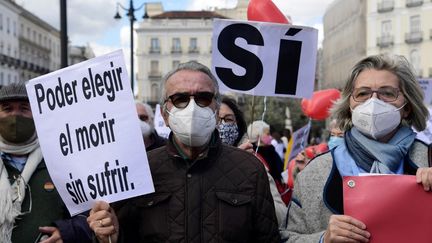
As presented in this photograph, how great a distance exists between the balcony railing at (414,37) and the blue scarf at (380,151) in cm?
5291

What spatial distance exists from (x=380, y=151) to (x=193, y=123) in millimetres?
822

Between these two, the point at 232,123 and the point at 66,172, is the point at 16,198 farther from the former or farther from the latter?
the point at 232,123

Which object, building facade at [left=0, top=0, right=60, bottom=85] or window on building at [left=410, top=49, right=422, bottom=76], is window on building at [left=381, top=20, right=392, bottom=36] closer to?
window on building at [left=410, top=49, right=422, bottom=76]

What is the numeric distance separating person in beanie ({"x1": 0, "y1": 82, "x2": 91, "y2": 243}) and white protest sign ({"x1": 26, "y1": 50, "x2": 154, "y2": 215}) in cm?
34

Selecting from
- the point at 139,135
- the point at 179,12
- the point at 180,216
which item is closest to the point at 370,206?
the point at 180,216

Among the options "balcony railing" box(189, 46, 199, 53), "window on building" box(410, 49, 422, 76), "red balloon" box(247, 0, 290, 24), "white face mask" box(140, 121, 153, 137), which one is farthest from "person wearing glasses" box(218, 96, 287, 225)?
"balcony railing" box(189, 46, 199, 53)

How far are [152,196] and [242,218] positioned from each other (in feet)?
1.40

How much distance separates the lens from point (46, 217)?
3223 millimetres

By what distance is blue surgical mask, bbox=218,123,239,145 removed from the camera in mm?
4527

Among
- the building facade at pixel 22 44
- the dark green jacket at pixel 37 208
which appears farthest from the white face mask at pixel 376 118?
the building facade at pixel 22 44

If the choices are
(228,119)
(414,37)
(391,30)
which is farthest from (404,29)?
(228,119)

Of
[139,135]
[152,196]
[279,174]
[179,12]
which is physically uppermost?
[179,12]

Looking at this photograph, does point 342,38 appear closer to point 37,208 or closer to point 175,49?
point 175,49

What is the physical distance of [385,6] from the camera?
54562mm
